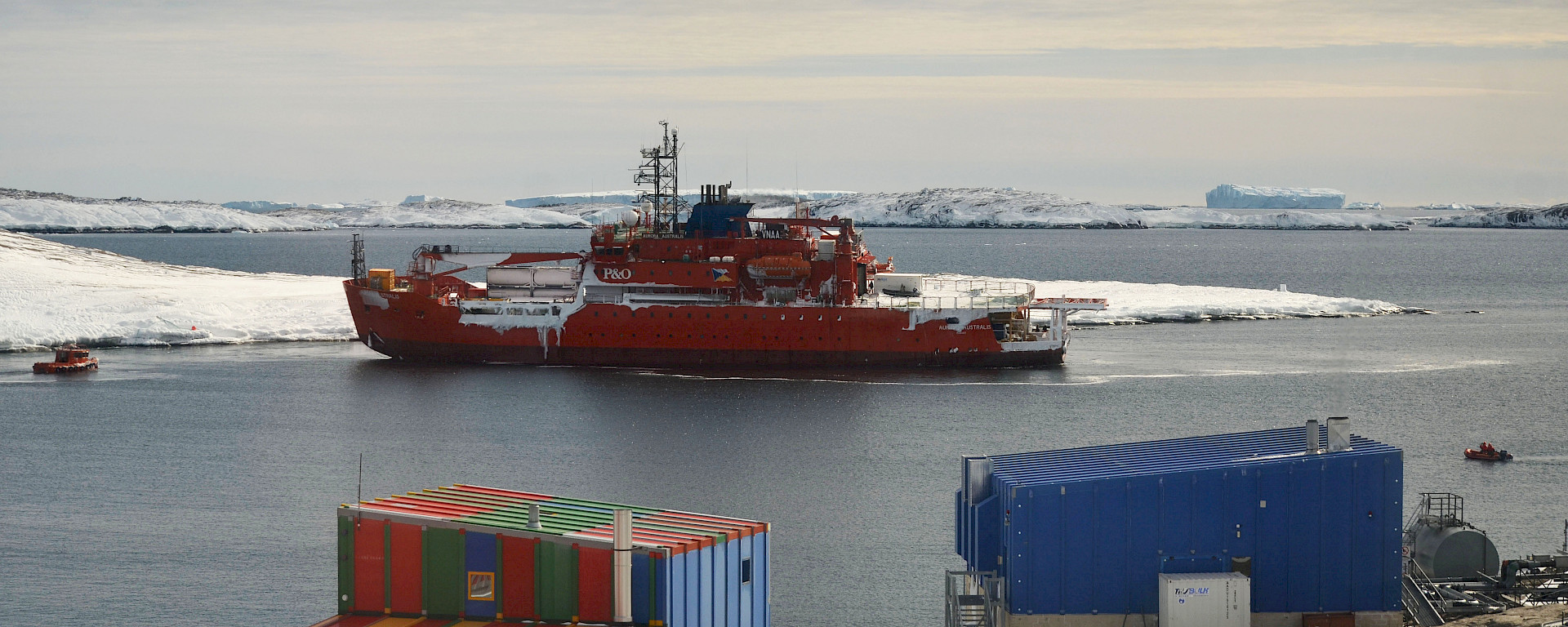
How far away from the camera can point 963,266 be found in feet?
524

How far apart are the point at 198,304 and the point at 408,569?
61.4 m

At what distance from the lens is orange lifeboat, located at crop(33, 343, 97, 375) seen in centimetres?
5828

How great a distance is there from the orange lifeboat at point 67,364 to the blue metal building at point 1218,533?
48799 mm

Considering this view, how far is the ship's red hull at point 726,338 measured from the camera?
196 feet

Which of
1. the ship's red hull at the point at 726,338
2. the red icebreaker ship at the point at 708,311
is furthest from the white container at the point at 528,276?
the ship's red hull at the point at 726,338

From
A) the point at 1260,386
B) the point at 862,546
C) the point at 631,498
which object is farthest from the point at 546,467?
the point at 1260,386

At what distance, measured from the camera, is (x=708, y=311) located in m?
60.1

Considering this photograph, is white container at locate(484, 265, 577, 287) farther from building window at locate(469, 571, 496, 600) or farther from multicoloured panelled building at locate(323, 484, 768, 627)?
building window at locate(469, 571, 496, 600)

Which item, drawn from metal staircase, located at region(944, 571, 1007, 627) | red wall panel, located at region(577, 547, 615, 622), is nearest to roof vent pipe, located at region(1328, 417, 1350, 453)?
metal staircase, located at region(944, 571, 1007, 627)

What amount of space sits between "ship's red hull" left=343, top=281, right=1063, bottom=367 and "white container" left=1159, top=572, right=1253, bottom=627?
4020cm

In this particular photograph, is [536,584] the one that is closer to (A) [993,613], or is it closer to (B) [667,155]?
(A) [993,613]

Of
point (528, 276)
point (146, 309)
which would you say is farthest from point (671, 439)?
point (146, 309)

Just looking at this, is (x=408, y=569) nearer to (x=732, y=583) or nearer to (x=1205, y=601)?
(x=732, y=583)

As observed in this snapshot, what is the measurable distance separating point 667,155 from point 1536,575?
1876 inches
